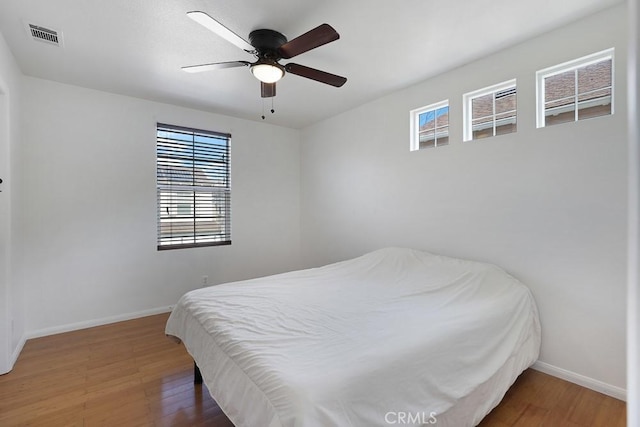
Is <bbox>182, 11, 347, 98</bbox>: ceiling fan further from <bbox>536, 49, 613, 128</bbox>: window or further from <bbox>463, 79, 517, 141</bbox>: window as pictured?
<bbox>536, 49, 613, 128</bbox>: window

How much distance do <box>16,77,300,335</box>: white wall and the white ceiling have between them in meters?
0.35

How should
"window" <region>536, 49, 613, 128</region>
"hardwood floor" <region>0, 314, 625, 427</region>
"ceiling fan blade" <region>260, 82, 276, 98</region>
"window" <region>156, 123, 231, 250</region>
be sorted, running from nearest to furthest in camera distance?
1. "hardwood floor" <region>0, 314, 625, 427</region>
2. "window" <region>536, 49, 613, 128</region>
3. "ceiling fan blade" <region>260, 82, 276, 98</region>
4. "window" <region>156, 123, 231, 250</region>

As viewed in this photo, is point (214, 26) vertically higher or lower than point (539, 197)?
higher

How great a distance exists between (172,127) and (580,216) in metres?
4.27

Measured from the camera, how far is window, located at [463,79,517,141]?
Result: 2.57 m

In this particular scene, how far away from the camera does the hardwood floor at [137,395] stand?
6.04 ft

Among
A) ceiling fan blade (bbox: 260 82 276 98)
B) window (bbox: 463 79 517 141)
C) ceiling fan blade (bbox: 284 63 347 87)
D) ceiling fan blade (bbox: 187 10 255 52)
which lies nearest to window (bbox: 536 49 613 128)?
window (bbox: 463 79 517 141)

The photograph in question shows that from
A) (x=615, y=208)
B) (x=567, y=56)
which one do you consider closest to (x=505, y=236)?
(x=615, y=208)

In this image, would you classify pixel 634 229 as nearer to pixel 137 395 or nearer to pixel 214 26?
pixel 214 26

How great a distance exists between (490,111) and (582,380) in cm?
226

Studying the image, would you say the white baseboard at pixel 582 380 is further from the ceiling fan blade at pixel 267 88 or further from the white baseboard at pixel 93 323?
the white baseboard at pixel 93 323

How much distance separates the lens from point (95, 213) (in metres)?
3.29

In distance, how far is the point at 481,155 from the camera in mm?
2688

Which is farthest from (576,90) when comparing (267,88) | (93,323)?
(93,323)
